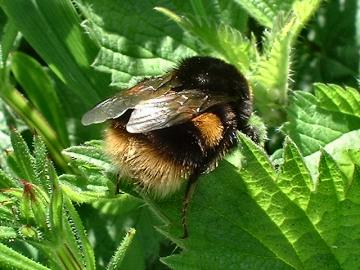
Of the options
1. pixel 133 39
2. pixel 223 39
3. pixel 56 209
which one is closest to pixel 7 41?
pixel 133 39

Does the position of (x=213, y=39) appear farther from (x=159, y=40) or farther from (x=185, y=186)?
(x=185, y=186)

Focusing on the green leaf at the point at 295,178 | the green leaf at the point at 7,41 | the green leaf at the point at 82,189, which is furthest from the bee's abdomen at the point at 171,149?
the green leaf at the point at 7,41

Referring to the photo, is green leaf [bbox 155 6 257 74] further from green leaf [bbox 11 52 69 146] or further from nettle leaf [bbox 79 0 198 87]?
green leaf [bbox 11 52 69 146]

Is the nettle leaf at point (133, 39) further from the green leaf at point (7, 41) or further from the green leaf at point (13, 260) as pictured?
the green leaf at point (13, 260)

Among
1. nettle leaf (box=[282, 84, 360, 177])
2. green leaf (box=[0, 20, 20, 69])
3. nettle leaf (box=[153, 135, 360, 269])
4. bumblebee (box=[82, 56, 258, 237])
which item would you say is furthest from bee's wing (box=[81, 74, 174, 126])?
green leaf (box=[0, 20, 20, 69])

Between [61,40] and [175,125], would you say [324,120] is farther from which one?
[61,40]

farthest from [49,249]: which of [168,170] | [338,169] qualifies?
[338,169]
